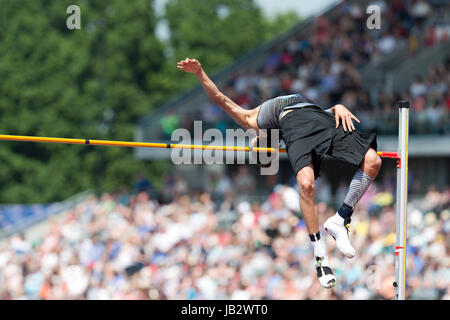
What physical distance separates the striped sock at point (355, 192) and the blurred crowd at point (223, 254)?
2.92m

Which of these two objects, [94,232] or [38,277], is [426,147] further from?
[38,277]

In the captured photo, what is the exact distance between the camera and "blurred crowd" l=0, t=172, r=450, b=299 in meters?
10.5

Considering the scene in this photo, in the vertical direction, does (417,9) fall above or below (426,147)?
above

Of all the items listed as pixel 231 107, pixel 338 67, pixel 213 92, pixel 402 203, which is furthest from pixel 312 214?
pixel 338 67

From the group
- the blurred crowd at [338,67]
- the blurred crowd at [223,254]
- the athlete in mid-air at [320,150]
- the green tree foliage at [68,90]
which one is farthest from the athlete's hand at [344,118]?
the green tree foliage at [68,90]

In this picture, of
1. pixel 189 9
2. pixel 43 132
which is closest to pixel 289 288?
pixel 43 132

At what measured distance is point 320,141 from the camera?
645 centimetres

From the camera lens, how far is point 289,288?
34.4 ft

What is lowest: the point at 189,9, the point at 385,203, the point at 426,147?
the point at 385,203

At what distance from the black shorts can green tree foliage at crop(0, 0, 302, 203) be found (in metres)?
23.1

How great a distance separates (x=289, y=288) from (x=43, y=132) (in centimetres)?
2187

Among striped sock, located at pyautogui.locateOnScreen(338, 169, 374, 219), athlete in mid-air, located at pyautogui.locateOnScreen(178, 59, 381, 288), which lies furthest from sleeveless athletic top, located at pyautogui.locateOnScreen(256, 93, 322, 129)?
striped sock, located at pyautogui.locateOnScreen(338, 169, 374, 219)
